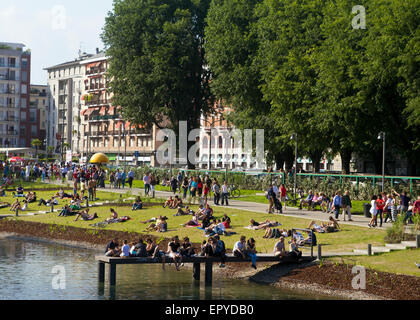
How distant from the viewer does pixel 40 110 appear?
15700 centimetres

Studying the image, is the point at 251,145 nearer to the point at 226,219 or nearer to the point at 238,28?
the point at 238,28

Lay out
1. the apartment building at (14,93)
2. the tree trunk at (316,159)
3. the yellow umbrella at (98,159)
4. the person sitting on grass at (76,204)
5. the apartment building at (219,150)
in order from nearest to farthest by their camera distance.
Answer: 1. the person sitting on grass at (76,204)
2. the tree trunk at (316,159)
3. the yellow umbrella at (98,159)
4. the apartment building at (219,150)
5. the apartment building at (14,93)

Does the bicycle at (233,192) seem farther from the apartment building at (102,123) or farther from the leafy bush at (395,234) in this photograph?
the apartment building at (102,123)

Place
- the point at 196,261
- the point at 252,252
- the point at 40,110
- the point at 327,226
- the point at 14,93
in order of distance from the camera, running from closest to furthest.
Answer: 1. the point at 196,261
2. the point at 252,252
3. the point at 327,226
4. the point at 14,93
5. the point at 40,110

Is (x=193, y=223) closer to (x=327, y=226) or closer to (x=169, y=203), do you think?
(x=169, y=203)

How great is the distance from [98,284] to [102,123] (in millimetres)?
107170

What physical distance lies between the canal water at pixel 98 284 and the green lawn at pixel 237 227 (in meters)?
4.28

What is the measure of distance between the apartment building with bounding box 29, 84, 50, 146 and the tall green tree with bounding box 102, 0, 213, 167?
8269 centimetres

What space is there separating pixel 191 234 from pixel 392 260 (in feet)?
40.2

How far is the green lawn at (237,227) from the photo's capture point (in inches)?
1235

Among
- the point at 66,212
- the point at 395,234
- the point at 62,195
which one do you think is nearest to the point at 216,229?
the point at 395,234

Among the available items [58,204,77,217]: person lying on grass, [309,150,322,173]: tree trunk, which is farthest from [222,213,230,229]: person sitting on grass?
[309,150,322,173]: tree trunk

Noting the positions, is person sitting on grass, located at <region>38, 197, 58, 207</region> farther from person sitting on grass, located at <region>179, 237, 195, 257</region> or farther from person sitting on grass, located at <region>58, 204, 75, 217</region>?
Result: person sitting on grass, located at <region>179, 237, 195, 257</region>

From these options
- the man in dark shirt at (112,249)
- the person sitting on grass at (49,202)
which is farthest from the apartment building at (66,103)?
the man in dark shirt at (112,249)
